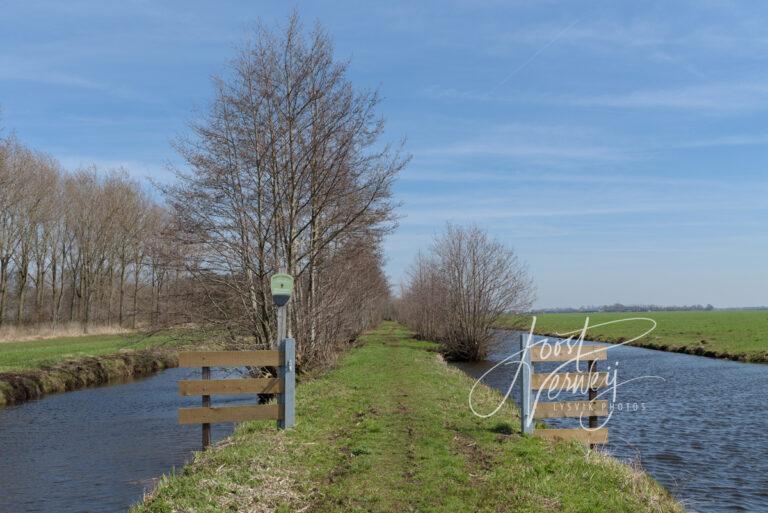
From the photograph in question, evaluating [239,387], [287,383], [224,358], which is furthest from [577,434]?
[224,358]

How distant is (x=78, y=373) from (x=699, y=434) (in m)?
22.3

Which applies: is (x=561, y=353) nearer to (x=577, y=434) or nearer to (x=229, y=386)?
(x=577, y=434)

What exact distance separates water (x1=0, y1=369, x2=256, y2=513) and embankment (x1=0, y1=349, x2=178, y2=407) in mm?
870

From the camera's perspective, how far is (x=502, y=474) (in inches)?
299

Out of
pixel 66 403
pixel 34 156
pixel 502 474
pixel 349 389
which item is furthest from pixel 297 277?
pixel 34 156

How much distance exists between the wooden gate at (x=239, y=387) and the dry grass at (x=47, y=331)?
3190 cm

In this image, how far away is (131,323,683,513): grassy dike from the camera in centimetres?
665

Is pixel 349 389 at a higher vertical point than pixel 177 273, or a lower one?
lower

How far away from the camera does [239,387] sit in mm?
10094

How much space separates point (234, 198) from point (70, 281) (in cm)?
4255

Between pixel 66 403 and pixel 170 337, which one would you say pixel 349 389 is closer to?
pixel 170 337

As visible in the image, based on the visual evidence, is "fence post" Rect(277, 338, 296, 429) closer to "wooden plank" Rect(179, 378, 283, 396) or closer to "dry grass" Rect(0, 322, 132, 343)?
"wooden plank" Rect(179, 378, 283, 396)

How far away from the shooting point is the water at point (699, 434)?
32.6ft

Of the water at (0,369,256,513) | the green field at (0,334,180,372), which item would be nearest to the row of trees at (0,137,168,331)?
the green field at (0,334,180,372)
